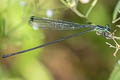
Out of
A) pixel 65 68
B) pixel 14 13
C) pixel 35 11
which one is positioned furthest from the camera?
pixel 65 68

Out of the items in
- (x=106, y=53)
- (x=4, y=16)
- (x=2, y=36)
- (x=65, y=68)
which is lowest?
(x=65, y=68)

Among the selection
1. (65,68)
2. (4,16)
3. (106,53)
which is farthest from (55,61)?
(4,16)

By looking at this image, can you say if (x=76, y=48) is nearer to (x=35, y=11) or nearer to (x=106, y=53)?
(x=106, y=53)

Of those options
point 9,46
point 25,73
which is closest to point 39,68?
point 25,73

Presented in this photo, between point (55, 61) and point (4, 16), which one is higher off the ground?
point (4, 16)

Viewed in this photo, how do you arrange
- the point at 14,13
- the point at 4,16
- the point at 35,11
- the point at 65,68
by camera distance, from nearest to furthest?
the point at 35,11
the point at 4,16
the point at 14,13
the point at 65,68

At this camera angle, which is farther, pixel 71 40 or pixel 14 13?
pixel 71 40
